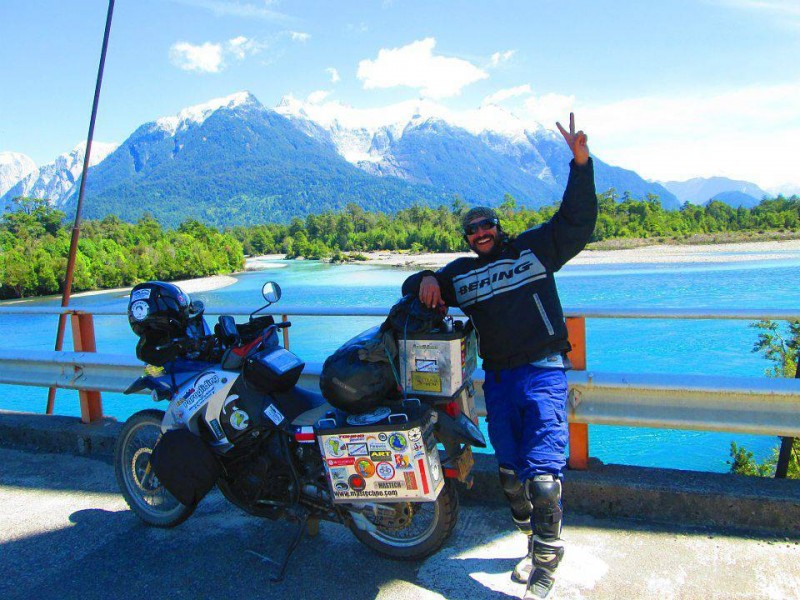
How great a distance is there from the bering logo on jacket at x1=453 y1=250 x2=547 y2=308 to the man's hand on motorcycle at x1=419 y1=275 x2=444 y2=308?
0.73 ft

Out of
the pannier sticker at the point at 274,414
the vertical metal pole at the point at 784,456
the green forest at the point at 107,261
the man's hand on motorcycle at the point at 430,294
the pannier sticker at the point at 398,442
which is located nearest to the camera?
the pannier sticker at the point at 398,442

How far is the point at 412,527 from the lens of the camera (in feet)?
9.94

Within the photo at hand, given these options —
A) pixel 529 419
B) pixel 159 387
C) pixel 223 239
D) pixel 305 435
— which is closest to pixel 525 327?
pixel 529 419

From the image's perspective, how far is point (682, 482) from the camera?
10.7ft

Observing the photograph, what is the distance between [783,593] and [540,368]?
47.9 inches

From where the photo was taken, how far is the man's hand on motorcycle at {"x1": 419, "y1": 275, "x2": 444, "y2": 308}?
110 inches

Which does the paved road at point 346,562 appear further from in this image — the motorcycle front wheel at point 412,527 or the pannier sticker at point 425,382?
the pannier sticker at point 425,382

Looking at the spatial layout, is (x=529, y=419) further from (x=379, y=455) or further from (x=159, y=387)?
(x=159, y=387)

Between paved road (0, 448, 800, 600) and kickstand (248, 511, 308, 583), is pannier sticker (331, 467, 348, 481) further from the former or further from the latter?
paved road (0, 448, 800, 600)

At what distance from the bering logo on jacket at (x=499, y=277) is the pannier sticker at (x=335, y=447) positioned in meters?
0.83

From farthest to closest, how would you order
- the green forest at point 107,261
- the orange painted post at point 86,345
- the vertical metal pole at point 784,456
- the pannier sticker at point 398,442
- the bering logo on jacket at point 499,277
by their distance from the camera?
the green forest at point 107,261
the orange painted post at point 86,345
the vertical metal pole at point 784,456
the bering logo on jacket at point 499,277
the pannier sticker at point 398,442

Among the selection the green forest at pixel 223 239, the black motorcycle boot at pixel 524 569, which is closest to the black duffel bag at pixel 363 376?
the black motorcycle boot at pixel 524 569

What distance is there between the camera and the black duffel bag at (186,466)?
3084 mm

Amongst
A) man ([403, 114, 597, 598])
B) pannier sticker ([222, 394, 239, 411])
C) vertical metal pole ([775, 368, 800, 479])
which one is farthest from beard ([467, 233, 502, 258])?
vertical metal pole ([775, 368, 800, 479])
